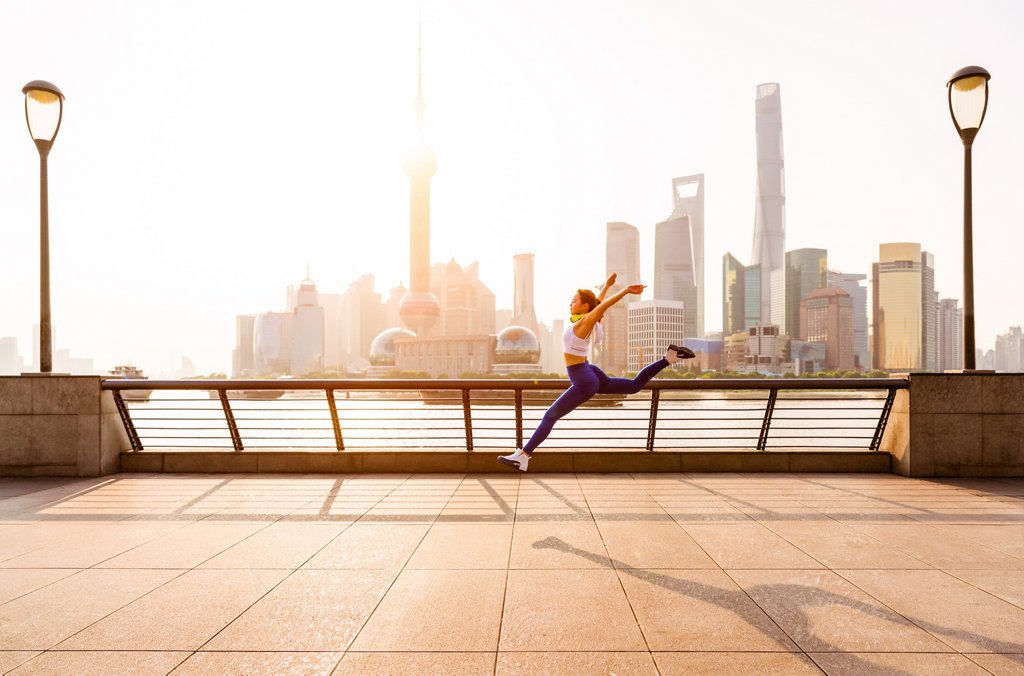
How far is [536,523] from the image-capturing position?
591cm

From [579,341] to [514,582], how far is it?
2.87m

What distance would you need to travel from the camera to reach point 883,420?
898 cm

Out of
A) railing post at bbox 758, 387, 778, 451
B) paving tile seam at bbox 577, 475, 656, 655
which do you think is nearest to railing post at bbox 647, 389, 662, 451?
railing post at bbox 758, 387, 778, 451

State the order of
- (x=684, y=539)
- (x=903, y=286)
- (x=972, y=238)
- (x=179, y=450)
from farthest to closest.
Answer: (x=903, y=286), (x=179, y=450), (x=972, y=238), (x=684, y=539)

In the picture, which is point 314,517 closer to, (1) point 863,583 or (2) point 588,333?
(2) point 588,333

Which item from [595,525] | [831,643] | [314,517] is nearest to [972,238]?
[595,525]

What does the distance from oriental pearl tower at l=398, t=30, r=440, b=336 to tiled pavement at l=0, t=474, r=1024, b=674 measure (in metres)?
180

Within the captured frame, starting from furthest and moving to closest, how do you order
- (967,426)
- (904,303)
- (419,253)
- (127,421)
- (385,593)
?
1. (419,253)
2. (904,303)
3. (127,421)
4. (967,426)
5. (385,593)

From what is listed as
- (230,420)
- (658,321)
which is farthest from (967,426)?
(658,321)

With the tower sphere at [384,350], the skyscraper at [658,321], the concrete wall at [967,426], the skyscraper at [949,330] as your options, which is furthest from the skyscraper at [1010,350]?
the tower sphere at [384,350]

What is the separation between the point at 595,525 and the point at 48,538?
5.27 m

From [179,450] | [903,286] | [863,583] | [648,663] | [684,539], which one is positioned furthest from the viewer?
[903,286]

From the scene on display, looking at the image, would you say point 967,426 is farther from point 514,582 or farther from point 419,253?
point 419,253

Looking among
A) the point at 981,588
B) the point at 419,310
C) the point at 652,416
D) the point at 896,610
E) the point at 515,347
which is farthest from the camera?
the point at 419,310
